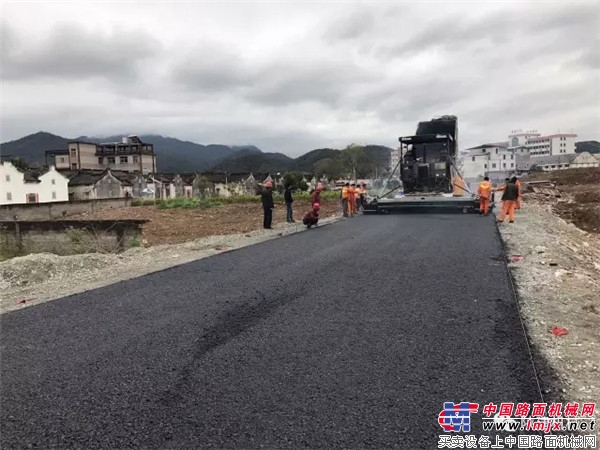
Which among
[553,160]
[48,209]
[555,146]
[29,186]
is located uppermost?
[555,146]

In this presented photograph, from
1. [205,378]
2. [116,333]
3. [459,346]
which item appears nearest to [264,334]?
[205,378]

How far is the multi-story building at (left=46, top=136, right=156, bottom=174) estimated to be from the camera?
8044cm

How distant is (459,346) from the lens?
437 cm

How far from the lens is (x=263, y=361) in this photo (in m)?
4.11

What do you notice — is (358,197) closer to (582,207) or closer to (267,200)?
(267,200)

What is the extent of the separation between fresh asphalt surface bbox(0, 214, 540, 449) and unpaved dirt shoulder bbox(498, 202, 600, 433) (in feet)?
0.74

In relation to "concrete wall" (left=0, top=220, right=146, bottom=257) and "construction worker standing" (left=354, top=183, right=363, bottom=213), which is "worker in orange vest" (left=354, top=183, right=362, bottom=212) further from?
"concrete wall" (left=0, top=220, right=146, bottom=257)

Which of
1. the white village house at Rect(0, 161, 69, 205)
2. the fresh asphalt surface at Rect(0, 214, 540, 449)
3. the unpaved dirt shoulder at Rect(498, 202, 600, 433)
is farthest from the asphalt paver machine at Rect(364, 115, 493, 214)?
the white village house at Rect(0, 161, 69, 205)

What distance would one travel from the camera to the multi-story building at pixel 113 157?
80.4 meters

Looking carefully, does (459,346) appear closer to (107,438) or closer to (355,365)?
(355,365)

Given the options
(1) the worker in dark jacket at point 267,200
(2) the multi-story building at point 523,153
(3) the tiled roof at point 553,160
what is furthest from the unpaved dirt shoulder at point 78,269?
(3) the tiled roof at point 553,160

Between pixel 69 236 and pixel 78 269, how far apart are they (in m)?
6.82

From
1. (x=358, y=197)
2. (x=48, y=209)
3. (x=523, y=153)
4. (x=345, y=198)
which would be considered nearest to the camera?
(x=345, y=198)

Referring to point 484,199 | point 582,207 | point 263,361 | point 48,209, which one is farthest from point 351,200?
point 48,209
